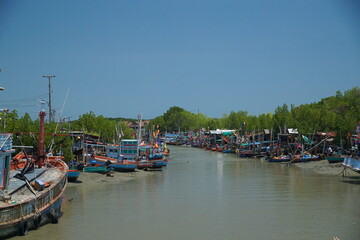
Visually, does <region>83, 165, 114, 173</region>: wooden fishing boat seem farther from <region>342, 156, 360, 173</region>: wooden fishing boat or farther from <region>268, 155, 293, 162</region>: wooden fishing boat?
<region>268, 155, 293, 162</region>: wooden fishing boat

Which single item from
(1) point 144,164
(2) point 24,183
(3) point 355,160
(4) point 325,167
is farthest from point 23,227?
(4) point 325,167

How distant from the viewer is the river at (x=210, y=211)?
23.8m

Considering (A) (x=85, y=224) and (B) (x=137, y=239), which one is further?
(A) (x=85, y=224)

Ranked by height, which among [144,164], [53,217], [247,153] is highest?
[247,153]

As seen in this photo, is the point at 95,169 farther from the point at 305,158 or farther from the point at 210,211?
the point at 305,158

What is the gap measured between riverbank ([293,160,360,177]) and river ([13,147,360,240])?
750 centimetres

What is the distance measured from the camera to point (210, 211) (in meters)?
29.7

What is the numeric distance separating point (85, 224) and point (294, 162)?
4962 centimetres

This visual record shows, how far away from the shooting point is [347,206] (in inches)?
1251

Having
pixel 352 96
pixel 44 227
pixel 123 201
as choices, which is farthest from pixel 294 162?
pixel 44 227

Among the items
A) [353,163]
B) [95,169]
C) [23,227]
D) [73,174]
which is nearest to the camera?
[23,227]

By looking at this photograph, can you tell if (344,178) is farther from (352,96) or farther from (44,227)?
(352,96)

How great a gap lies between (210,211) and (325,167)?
33.3 meters

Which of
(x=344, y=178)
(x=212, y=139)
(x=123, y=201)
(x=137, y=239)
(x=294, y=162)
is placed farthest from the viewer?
(x=212, y=139)
